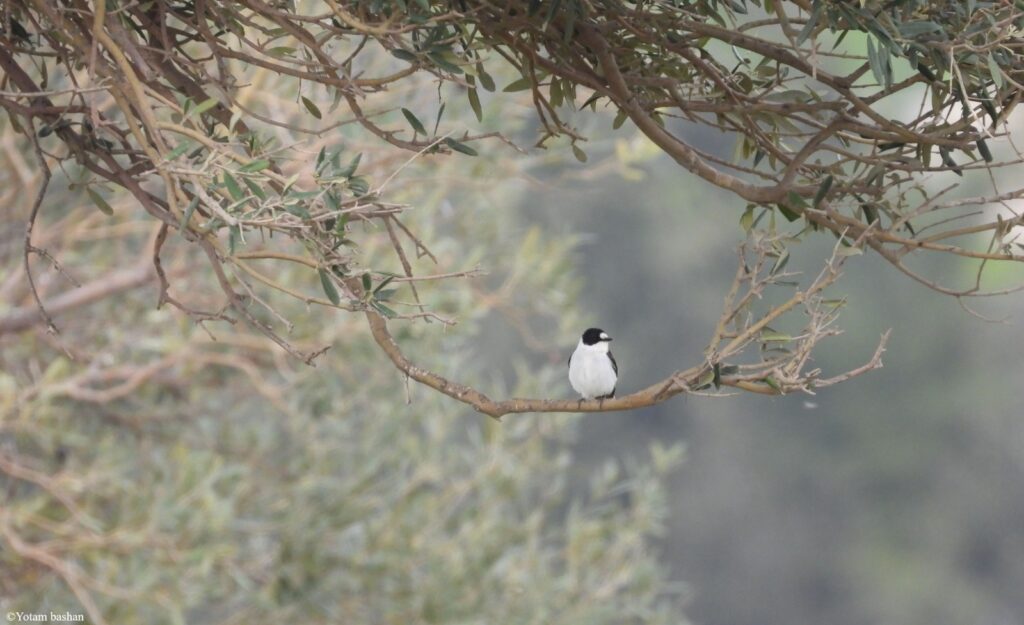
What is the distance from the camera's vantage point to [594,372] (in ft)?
14.1

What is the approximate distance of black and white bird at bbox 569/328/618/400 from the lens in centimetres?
429

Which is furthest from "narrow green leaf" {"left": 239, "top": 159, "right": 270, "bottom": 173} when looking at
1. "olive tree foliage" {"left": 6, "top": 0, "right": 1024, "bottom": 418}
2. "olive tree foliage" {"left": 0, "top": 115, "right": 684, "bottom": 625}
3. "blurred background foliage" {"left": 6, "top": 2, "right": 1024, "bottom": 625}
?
"olive tree foliage" {"left": 0, "top": 115, "right": 684, "bottom": 625}

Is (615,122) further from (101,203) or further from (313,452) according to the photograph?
(313,452)

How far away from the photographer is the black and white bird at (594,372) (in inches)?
169

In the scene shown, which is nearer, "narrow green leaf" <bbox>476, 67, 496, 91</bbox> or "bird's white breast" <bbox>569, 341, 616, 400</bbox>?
"narrow green leaf" <bbox>476, 67, 496, 91</bbox>

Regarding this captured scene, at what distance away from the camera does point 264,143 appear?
229cm

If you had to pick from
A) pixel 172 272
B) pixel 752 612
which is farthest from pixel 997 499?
pixel 172 272

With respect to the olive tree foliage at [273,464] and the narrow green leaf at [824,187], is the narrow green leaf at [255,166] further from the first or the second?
the olive tree foliage at [273,464]

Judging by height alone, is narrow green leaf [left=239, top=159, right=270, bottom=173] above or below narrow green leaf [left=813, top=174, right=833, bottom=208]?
below

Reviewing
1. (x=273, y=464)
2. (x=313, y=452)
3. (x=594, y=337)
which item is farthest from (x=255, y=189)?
(x=273, y=464)

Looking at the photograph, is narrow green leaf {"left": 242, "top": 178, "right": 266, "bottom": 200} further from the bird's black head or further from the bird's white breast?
the bird's black head

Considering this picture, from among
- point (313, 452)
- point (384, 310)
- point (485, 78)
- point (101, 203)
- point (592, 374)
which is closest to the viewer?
point (384, 310)

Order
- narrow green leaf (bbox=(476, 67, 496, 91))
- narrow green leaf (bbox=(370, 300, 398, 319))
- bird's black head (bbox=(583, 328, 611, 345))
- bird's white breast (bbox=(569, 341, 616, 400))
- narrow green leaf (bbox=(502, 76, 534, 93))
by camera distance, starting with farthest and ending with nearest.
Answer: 1. bird's black head (bbox=(583, 328, 611, 345))
2. bird's white breast (bbox=(569, 341, 616, 400))
3. narrow green leaf (bbox=(502, 76, 534, 93))
4. narrow green leaf (bbox=(476, 67, 496, 91))
5. narrow green leaf (bbox=(370, 300, 398, 319))

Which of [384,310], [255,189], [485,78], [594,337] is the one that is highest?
[594,337]
